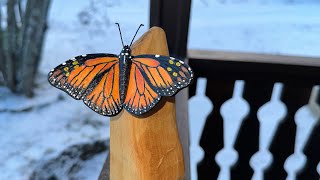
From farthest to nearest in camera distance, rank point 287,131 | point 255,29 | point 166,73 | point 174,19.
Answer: point 255,29 → point 287,131 → point 174,19 → point 166,73

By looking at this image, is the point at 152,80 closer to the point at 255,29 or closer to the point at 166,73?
the point at 166,73

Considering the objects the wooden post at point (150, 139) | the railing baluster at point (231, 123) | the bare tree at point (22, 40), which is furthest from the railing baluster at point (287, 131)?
the bare tree at point (22, 40)

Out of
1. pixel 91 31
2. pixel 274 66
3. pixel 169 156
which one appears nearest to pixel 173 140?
pixel 169 156

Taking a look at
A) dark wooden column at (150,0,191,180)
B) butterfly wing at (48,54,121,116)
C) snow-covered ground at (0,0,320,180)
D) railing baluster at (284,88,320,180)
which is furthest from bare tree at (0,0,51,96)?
railing baluster at (284,88,320,180)

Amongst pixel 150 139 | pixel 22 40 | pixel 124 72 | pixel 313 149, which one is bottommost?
pixel 313 149

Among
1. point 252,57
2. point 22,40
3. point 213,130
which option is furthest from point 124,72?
point 22,40
